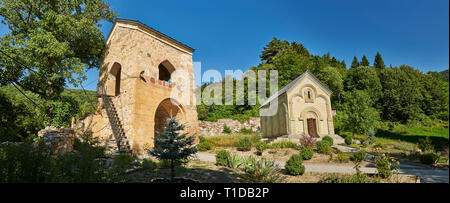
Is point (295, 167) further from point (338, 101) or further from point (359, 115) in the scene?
point (338, 101)

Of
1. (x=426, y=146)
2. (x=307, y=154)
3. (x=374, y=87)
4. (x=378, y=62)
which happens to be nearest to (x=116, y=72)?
(x=307, y=154)

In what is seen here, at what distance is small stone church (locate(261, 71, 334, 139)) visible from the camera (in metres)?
17.7

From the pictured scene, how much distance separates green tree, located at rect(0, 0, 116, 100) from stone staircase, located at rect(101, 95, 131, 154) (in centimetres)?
209

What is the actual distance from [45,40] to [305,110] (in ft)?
61.3

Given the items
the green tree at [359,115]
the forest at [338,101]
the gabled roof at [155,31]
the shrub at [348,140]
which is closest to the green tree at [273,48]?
the forest at [338,101]

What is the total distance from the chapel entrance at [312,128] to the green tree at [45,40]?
18.1 metres

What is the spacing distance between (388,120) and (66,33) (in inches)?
1458

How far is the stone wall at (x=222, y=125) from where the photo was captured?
2527cm

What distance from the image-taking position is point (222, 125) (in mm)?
26719

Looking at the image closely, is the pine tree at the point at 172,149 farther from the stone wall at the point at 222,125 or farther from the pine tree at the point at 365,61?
the pine tree at the point at 365,61

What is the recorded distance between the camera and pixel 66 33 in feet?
33.6
